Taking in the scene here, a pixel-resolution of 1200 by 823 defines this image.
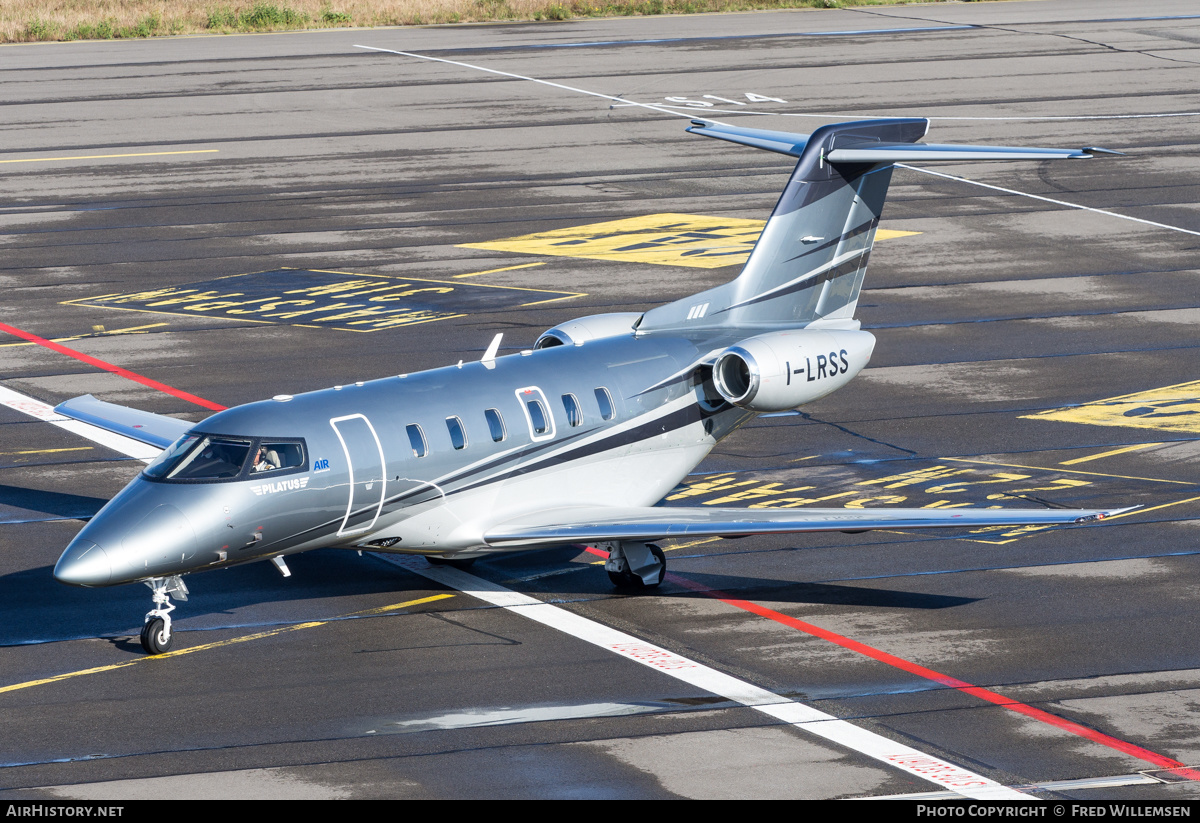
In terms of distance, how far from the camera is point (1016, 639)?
19.4m

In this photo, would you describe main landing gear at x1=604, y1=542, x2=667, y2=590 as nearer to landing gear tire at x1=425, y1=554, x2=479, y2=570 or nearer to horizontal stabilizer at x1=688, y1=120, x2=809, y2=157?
landing gear tire at x1=425, y1=554, x2=479, y2=570

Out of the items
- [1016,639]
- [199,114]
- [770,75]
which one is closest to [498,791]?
[1016,639]

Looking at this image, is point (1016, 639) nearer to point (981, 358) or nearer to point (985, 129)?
point (981, 358)

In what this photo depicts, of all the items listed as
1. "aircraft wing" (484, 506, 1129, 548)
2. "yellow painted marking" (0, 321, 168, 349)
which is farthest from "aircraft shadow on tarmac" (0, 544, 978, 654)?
"yellow painted marking" (0, 321, 168, 349)

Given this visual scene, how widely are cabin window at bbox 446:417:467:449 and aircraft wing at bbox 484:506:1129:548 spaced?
3.94 ft

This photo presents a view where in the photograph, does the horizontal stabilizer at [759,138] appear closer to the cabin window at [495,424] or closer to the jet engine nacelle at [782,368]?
the jet engine nacelle at [782,368]

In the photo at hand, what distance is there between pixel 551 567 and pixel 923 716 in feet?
21.6

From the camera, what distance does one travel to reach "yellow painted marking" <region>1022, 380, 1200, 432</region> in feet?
91.9

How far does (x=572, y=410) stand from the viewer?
21.5m

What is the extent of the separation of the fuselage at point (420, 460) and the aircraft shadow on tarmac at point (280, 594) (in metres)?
1.16

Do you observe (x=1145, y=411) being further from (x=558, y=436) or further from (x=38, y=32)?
(x=38, y=32)

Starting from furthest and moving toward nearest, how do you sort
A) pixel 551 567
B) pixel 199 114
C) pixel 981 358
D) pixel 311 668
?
pixel 199 114, pixel 981 358, pixel 551 567, pixel 311 668

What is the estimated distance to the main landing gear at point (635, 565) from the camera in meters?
20.9

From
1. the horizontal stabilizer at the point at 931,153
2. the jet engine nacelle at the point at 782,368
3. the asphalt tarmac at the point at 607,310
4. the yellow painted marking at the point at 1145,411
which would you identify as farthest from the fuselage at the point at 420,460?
the yellow painted marking at the point at 1145,411
